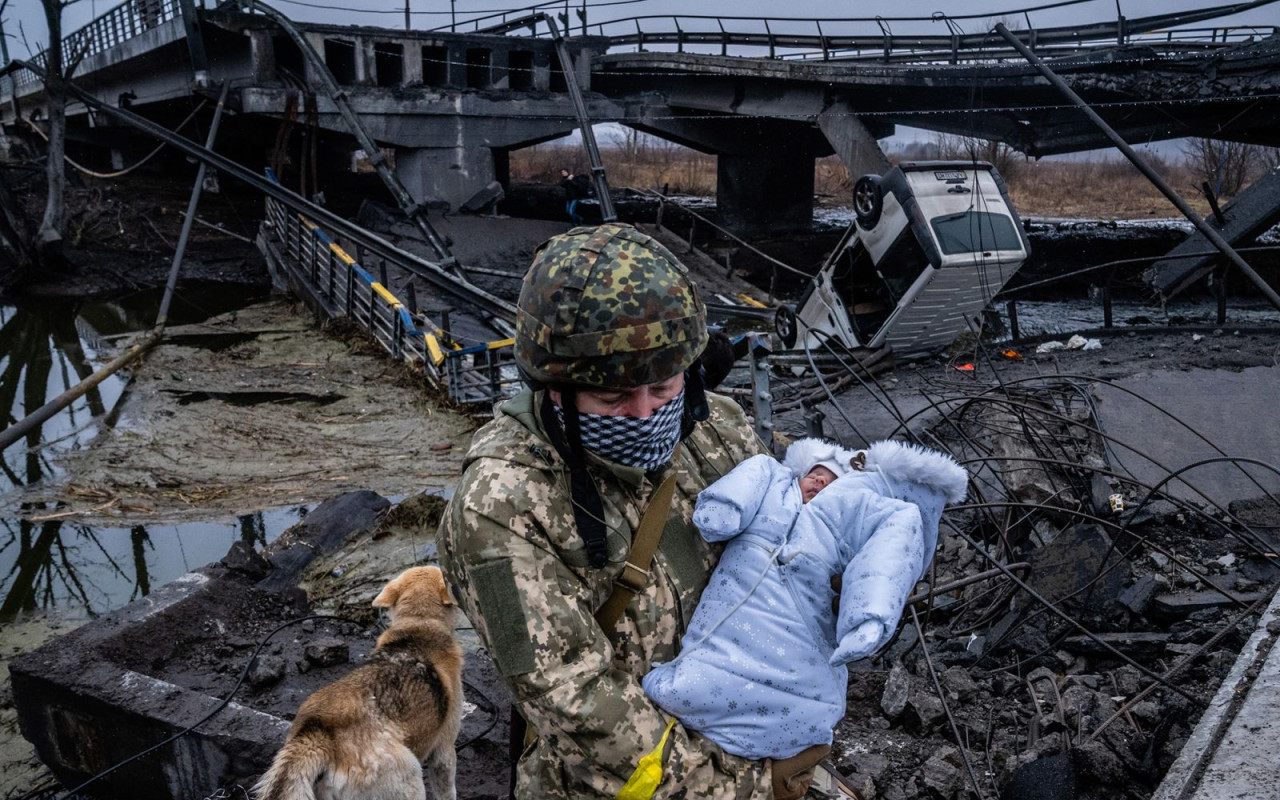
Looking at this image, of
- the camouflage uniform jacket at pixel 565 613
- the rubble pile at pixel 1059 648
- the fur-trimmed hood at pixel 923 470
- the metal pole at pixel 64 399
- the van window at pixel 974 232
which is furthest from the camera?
the van window at pixel 974 232

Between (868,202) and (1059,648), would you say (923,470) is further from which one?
(868,202)

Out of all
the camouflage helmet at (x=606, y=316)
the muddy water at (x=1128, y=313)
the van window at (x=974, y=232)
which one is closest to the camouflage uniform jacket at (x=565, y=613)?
the camouflage helmet at (x=606, y=316)

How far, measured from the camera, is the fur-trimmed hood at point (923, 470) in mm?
2150

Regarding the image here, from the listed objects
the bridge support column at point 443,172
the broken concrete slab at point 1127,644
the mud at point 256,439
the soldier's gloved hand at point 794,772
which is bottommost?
the mud at point 256,439

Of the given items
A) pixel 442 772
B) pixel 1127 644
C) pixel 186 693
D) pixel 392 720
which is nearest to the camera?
pixel 392 720

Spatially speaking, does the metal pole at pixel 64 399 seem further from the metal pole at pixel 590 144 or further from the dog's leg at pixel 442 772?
the metal pole at pixel 590 144

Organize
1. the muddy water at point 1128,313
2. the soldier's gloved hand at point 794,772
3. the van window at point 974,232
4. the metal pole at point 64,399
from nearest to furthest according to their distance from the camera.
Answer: the soldier's gloved hand at point 794,772 < the metal pole at point 64,399 < the van window at point 974,232 < the muddy water at point 1128,313

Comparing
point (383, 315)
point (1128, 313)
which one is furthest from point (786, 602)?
point (1128, 313)

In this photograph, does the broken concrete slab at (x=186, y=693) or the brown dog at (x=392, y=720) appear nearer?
the brown dog at (x=392, y=720)

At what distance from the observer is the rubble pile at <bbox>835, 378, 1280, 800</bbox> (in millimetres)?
3623

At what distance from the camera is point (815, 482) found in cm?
231

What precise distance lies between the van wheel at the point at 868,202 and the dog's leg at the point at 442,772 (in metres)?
10.8

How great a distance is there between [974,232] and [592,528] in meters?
12.0

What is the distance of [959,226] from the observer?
12.4 metres
